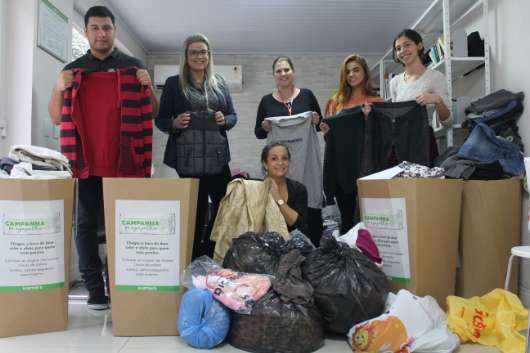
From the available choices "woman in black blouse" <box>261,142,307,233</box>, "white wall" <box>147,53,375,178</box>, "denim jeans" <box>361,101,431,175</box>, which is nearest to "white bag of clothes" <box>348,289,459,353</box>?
"woman in black blouse" <box>261,142,307,233</box>

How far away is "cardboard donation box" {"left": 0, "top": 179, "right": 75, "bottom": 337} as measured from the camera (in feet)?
6.26

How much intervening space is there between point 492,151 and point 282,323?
171 centimetres

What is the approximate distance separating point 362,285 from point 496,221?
982 millimetres

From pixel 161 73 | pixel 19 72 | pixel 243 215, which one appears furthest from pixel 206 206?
pixel 161 73

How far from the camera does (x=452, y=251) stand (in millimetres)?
2184

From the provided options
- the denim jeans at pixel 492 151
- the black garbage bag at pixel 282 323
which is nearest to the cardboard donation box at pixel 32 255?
the black garbage bag at pixel 282 323

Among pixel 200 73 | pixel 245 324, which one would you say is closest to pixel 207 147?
pixel 200 73

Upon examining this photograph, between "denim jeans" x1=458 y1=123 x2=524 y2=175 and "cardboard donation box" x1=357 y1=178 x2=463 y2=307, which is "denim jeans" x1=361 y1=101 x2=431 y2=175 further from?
"cardboard donation box" x1=357 y1=178 x2=463 y2=307

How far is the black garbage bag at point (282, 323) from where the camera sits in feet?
5.70

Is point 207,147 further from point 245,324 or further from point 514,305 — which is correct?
point 514,305

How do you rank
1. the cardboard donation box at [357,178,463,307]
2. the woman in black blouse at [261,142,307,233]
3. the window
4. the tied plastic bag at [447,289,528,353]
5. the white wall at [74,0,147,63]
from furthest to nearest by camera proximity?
1. the window
2. the white wall at [74,0,147,63]
3. the woman in black blouse at [261,142,307,233]
4. the cardboard donation box at [357,178,463,307]
5. the tied plastic bag at [447,289,528,353]

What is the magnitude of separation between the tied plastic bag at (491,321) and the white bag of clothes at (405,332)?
0.39ft

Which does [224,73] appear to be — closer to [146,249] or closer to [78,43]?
[78,43]

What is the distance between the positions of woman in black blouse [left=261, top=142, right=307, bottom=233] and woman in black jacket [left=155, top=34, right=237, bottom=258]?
295 mm
